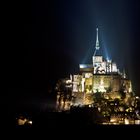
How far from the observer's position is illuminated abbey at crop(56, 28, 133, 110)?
5769cm

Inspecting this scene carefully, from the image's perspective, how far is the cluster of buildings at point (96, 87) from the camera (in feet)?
188

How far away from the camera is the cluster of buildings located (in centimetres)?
5719

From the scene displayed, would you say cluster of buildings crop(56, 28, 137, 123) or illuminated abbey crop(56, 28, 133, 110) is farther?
illuminated abbey crop(56, 28, 133, 110)

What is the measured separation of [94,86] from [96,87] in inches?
13.3

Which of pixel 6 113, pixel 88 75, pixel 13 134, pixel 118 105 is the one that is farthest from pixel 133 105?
pixel 13 134

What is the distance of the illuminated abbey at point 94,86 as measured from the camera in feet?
189

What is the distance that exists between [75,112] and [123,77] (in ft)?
58.3

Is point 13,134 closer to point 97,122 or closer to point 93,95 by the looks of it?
point 97,122

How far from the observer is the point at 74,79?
61250mm

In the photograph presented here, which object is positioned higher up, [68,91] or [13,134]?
[68,91]

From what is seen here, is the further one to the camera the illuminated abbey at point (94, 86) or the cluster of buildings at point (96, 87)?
the illuminated abbey at point (94, 86)

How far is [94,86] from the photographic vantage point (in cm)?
5947

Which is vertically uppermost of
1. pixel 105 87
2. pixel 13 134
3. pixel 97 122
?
pixel 105 87

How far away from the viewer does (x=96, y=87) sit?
5931 centimetres
